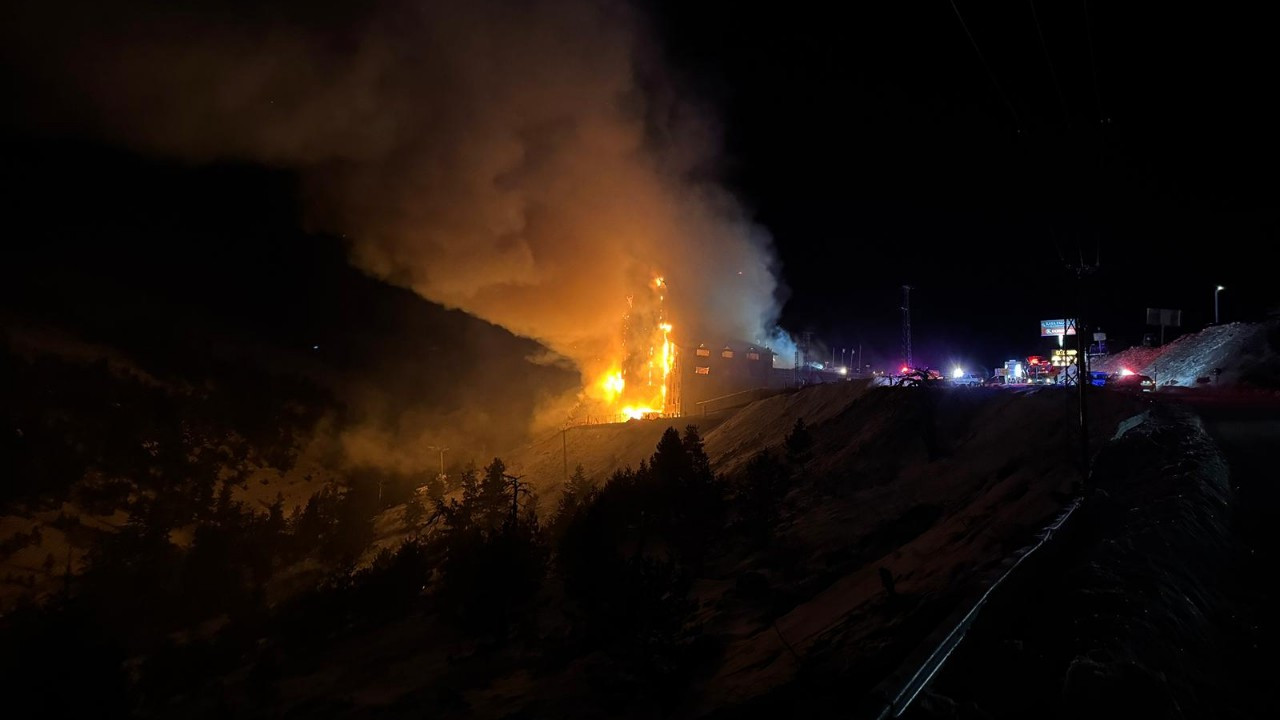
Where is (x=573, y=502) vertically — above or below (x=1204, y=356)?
below

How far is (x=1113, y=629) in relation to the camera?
5.71 m

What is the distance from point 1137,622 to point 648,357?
63.6 metres

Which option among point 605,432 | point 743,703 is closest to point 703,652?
point 743,703

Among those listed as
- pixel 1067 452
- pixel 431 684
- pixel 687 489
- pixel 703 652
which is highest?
pixel 1067 452

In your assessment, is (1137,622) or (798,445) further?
(798,445)

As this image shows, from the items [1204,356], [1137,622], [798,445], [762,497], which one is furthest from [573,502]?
[1204,356]

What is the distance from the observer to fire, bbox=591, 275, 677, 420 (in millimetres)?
67750

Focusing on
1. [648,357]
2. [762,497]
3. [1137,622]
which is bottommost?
[762,497]

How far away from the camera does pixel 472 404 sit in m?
99.2

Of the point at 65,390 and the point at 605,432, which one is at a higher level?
→ the point at 65,390

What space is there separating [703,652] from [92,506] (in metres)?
63.3

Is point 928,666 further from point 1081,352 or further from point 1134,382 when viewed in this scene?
point 1134,382

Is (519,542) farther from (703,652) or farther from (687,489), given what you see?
(703,652)

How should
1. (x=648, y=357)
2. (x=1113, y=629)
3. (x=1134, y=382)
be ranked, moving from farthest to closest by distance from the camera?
(x=648, y=357) → (x=1134, y=382) → (x=1113, y=629)
